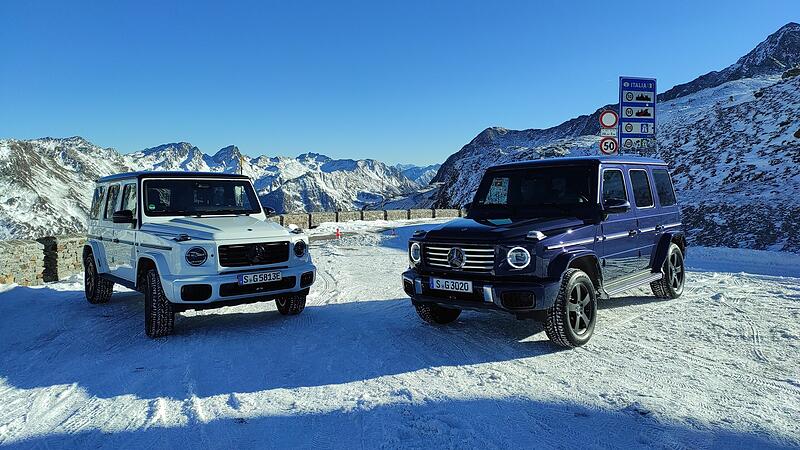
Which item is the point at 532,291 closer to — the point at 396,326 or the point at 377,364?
the point at 377,364

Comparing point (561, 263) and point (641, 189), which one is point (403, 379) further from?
point (641, 189)

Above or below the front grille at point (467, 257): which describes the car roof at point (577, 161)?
above

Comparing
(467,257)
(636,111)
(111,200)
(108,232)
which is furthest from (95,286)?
(636,111)

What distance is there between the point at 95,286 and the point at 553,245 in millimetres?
7463

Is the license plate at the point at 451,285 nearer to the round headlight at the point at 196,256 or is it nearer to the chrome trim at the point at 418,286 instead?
the chrome trim at the point at 418,286

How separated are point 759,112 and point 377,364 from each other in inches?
1289

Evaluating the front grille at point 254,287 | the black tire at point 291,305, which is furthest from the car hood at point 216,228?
the black tire at point 291,305

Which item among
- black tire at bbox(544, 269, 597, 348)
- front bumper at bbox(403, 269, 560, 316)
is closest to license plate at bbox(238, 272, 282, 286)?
front bumper at bbox(403, 269, 560, 316)

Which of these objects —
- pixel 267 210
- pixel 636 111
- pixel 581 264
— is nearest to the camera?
pixel 581 264

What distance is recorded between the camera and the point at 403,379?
479 centimetres

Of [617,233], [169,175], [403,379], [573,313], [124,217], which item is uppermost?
[169,175]

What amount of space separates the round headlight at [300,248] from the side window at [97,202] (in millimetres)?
3929

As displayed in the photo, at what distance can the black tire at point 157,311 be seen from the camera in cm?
636

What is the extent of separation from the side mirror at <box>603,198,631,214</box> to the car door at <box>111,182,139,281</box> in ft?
20.1
